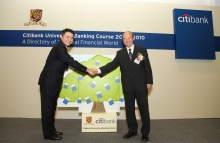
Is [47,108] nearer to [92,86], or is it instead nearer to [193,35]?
[92,86]

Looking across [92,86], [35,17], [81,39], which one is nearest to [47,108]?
[92,86]

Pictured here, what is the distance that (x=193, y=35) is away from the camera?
3.27 metres

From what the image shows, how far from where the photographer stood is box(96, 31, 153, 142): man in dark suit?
6.93ft

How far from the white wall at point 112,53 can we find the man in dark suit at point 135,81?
1013 millimetres

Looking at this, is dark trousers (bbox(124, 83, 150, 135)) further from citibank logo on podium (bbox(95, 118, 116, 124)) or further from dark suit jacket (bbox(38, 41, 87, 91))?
dark suit jacket (bbox(38, 41, 87, 91))

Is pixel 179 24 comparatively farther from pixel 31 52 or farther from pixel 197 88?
pixel 31 52

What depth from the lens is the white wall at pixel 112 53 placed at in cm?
313

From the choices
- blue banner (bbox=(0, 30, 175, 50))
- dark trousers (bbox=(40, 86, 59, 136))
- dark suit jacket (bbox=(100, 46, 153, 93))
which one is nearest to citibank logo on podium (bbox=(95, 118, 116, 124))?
dark suit jacket (bbox=(100, 46, 153, 93))

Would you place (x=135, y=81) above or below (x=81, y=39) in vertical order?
below

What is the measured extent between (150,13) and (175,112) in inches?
90.9

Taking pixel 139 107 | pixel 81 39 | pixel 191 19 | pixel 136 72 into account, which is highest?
pixel 191 19

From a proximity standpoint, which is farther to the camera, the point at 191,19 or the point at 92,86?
the point at 191,19

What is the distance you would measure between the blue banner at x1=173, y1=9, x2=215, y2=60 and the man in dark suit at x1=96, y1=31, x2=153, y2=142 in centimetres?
145

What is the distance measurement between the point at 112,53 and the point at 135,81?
49.3 inches
